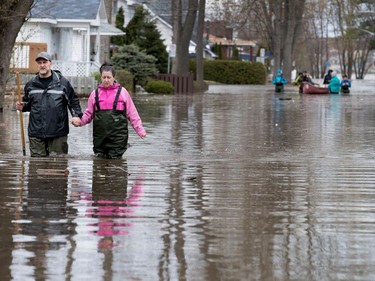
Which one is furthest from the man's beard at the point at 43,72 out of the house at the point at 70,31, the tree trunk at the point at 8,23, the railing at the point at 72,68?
the railing at the point at 72,68

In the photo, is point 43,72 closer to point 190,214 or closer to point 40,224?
point 190,214

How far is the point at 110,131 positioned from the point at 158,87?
107 ft

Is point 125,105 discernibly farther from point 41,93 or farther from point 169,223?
point 169,223

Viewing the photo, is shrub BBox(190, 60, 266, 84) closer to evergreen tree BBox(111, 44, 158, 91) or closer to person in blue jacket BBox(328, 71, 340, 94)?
person in blue jacket BBox(328, 71, 340, 94)

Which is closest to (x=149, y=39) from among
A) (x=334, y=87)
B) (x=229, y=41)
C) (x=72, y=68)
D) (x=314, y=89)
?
(x=314, y=89)

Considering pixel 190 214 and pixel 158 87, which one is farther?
pixel 158 87

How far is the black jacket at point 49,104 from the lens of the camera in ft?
43.2

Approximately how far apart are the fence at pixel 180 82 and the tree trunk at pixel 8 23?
86.4ft

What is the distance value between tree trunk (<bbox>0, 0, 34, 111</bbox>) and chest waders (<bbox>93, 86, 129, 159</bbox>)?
786 centimetres

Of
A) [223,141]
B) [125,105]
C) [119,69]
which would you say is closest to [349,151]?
[223,141]

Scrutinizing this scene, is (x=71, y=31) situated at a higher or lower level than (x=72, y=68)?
higher

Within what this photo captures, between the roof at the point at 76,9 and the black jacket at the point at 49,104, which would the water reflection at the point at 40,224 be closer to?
the black jacket at the point at 49,104

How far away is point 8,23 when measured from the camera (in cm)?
2184

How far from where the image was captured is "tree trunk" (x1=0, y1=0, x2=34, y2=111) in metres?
21.2
